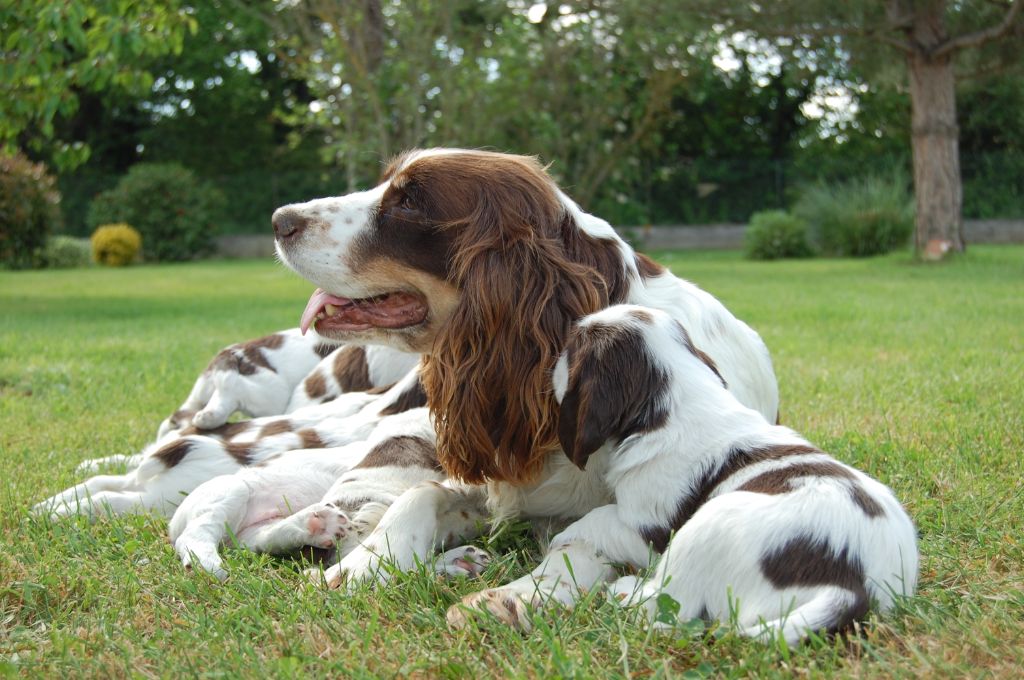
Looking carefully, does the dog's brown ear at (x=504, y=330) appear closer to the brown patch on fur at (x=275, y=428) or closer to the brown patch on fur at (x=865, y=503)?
the brown patch on fur at (x=865, y=503)

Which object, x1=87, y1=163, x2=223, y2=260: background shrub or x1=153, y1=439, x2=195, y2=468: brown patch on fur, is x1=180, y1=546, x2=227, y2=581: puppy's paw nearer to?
x1=153, y1=439, x2=195, y2=468: brown patch on fur

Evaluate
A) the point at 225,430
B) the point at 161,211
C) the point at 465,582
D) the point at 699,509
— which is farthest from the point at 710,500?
the point at 161,211

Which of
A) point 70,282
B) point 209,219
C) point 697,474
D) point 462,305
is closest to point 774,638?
point 697,474

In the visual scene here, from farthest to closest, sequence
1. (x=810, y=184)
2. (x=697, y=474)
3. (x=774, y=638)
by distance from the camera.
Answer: (x=810, y=184) < (x=697, y=474) < (x=774, y=638)

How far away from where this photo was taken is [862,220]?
2155 cm

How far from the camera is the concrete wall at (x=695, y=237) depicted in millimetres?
26344

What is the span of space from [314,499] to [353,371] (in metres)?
1.26

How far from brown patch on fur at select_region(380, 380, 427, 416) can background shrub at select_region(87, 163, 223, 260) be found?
25147 mm

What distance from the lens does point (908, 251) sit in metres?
21.0

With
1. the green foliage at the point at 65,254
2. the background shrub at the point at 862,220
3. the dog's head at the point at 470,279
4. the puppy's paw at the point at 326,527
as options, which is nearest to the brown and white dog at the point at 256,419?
the dog's head at the point at 470,279

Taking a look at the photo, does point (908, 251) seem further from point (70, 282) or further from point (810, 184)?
point (70, 282)

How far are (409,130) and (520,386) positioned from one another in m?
15.2

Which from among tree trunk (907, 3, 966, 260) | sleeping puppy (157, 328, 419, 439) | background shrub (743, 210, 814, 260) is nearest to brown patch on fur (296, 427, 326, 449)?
sleeping puppy (157, 328, 419, 439)

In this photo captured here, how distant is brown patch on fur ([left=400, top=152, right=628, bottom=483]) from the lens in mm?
3094
